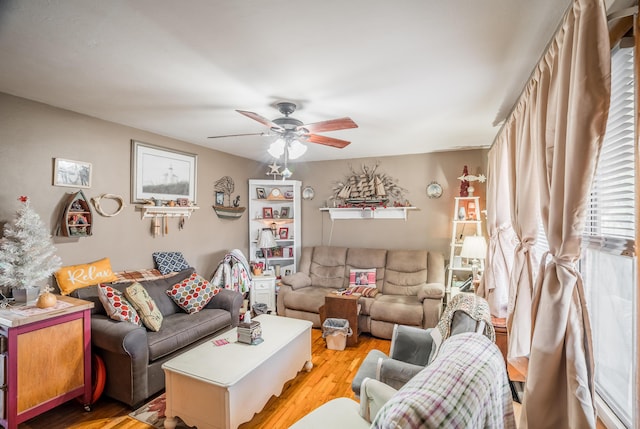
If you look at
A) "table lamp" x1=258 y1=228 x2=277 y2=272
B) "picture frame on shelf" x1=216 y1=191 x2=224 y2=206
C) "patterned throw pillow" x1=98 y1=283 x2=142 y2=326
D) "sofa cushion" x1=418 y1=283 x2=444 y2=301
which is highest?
"picture frame on shelf" x1=216 y1=191 x2=224 y2=206

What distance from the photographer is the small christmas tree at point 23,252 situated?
7.16 ft

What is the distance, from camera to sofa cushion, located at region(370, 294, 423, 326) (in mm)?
3545

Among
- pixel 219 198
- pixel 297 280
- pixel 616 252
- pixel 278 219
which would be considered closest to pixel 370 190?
pixel 278 219

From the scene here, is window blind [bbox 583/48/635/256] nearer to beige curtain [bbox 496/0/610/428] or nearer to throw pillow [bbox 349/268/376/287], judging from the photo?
beige curtain [bbox 496/0/610/428]

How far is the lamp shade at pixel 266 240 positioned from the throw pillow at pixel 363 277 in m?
1.38

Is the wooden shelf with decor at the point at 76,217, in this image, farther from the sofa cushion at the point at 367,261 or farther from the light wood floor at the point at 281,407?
the sofa cushion at the point at 367,261

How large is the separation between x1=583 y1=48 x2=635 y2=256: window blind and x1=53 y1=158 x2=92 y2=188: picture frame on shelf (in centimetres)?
385

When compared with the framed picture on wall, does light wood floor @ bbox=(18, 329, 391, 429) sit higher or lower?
lower

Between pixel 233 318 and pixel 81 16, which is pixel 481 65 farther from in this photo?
pixel 233 318

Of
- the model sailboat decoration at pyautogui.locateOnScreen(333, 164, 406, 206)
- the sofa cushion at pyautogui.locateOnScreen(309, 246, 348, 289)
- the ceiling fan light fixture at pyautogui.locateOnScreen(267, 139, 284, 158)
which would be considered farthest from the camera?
the model sailboat decoration at pyautogui.locateOnScreen(333, 164, 406, 206)

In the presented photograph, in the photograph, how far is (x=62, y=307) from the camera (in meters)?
2.27

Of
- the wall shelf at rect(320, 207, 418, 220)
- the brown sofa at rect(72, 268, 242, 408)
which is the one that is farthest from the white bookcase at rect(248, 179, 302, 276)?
the brown sofa at rect(72, 268, 242, 408)

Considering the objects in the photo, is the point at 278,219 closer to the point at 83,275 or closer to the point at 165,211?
the point at 165,211

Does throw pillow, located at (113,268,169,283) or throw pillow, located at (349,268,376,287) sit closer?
throw pillow, located at (113,268,169,283)
